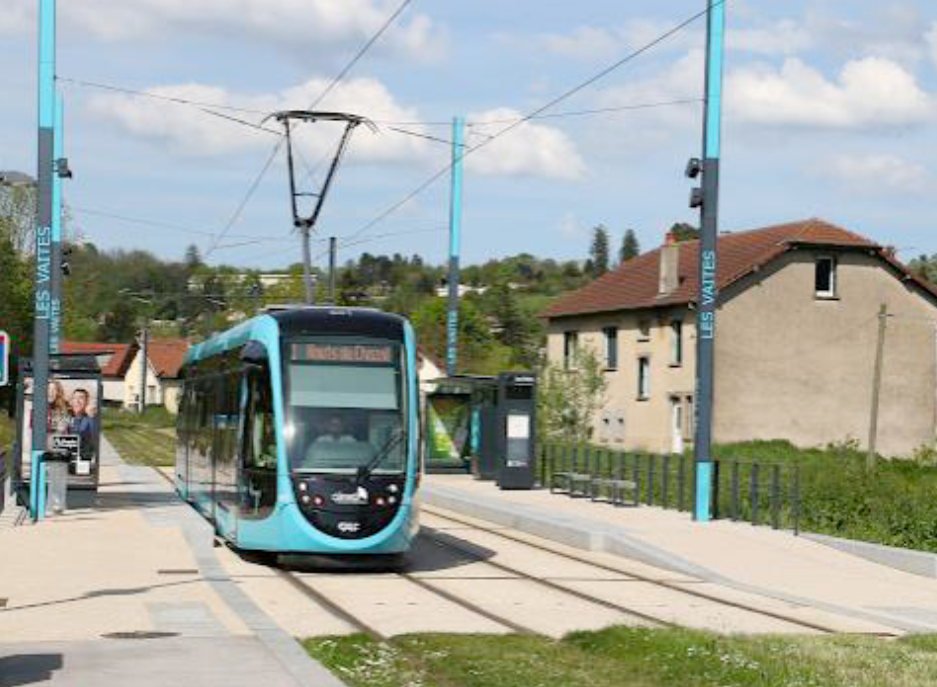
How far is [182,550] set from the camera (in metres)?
19.5

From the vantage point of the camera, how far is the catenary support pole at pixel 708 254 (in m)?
24.8

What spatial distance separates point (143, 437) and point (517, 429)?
4369cm

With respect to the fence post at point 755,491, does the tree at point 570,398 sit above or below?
above

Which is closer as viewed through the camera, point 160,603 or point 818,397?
point 160,603

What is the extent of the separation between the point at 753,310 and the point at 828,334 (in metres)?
3.10

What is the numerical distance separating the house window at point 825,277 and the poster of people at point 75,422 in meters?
37.2

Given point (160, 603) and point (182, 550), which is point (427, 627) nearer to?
point (160, 603)

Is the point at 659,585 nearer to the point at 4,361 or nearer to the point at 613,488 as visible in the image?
the point at 4,361

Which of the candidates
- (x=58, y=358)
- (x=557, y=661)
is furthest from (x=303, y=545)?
(x=58, y=358)

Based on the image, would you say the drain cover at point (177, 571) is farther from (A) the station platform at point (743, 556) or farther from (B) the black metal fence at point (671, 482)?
(B) the black metal fence at point (671, 482)

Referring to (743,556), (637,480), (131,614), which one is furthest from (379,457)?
(637,480)

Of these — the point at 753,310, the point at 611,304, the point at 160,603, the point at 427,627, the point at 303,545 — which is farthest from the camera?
the point at 611,304

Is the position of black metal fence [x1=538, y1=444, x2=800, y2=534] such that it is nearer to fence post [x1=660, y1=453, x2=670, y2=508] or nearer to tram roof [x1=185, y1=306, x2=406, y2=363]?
fence post [x1=660, y1=453, x2=670, y2=508]

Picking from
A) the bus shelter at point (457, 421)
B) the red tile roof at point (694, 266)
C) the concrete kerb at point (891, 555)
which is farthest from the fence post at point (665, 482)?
the red tile roof at point (694, 266)
